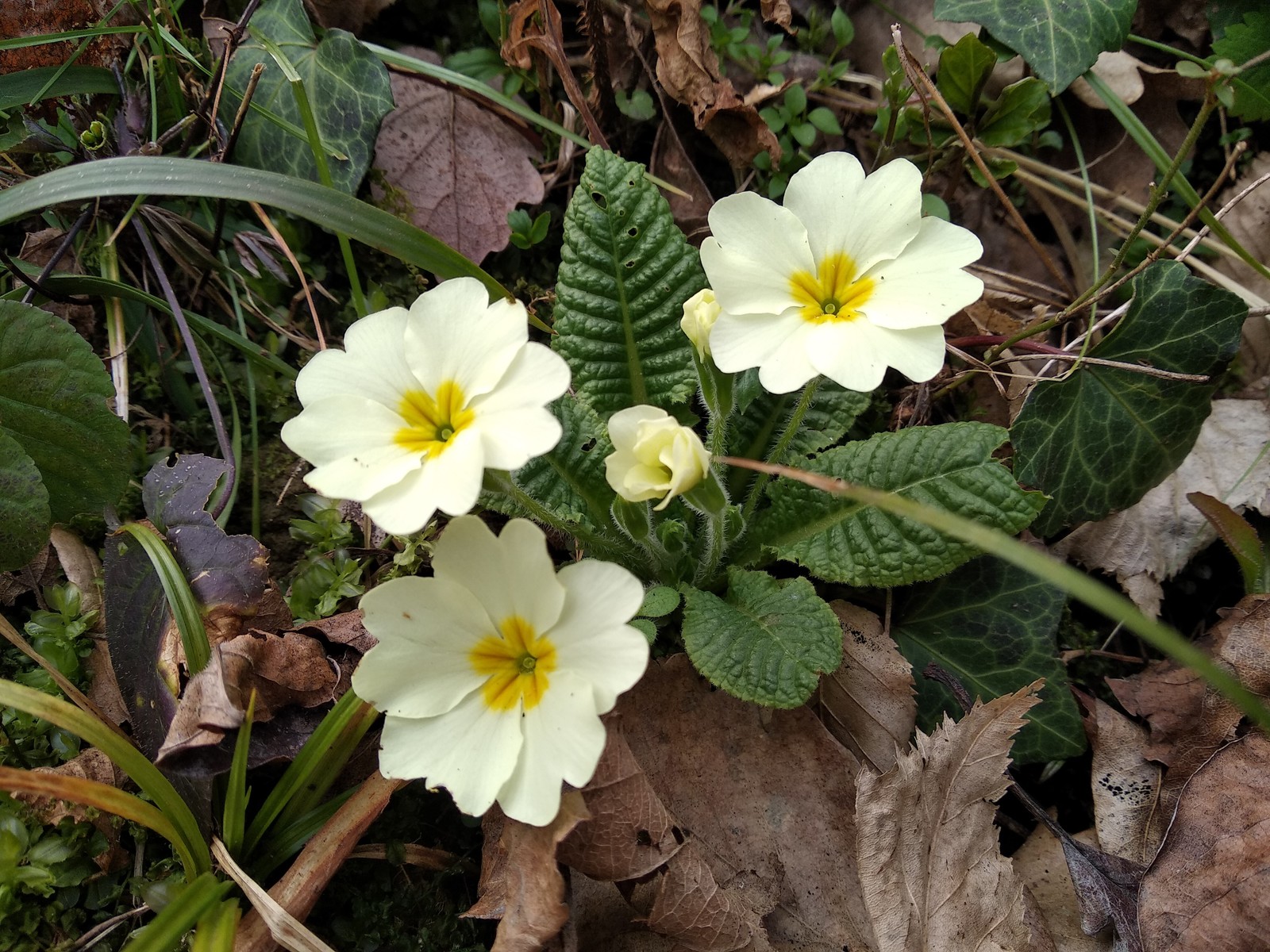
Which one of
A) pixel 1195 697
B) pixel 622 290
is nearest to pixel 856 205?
pixel 622 290

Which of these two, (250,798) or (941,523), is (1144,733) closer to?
(941,523)

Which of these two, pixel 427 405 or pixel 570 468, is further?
pixel 570 468

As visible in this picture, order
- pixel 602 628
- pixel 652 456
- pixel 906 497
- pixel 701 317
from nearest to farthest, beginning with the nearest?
pixel 602 628, pixel 652 456, pixel 701 317, pixel 906 497

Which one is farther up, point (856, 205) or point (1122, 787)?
point (856, 205)

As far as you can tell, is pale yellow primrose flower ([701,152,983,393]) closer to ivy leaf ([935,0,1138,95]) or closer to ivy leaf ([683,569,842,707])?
ivy leaf ([683,569,842,707])

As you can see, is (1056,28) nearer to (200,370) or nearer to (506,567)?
(506,567)

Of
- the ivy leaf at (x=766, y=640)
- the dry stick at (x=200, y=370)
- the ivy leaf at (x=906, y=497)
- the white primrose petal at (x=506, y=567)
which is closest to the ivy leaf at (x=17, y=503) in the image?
the dry stick at (x=200, y=370)

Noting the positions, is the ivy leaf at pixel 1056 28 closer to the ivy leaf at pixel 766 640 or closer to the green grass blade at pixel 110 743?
the ivy leaf at pixel 766 640
